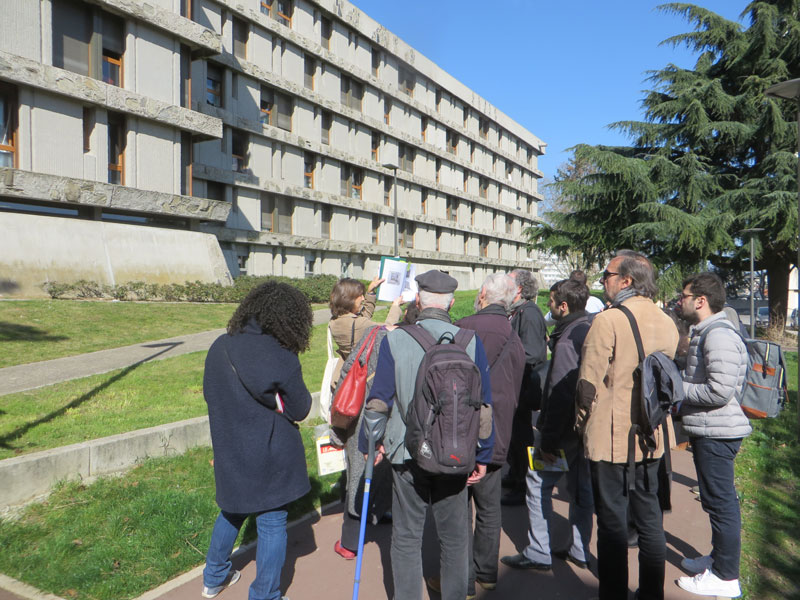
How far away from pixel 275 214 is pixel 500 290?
30.3 metres

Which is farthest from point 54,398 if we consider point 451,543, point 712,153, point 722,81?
point 722,81

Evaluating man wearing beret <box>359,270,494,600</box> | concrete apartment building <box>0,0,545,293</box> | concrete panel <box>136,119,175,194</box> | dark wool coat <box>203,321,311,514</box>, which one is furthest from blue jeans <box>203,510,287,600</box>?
concrete panel <box>136,119,175,194</box>

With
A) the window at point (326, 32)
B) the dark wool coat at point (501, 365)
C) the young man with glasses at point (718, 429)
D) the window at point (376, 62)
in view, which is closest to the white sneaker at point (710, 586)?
the young man with glasses at point (718, 429)

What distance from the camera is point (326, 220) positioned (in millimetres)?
36469

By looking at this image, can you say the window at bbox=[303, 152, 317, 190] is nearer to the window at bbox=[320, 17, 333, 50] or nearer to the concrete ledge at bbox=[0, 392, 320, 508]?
the window at bbox=[320, 17, 333, 50]

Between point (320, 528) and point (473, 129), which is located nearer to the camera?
point (320, 528)

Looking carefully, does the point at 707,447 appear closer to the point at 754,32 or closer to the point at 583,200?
the point at 583,200

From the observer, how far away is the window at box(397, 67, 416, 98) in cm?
4253

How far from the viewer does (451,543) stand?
2.98m

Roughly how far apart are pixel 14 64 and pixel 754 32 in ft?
80.9

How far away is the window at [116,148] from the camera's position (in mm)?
20078

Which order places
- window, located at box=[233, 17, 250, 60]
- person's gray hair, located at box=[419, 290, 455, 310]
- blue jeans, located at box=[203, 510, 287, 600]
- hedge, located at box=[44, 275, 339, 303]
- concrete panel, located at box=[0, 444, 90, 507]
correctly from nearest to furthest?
1. blue jeans, located at box=[203, 510, 287, 600]
2. person's gray hair, located at box=[419, 290, 455, 310]
3. concrete panel, located at box=[0, 444, 90, 507]
4. hedge, located at box=[44, 275, 339, 303]
5. window, located at box=[233, 17, 250, 60]

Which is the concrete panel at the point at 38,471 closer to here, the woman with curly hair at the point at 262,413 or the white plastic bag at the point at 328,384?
the white plastic bag at the point at 328,384

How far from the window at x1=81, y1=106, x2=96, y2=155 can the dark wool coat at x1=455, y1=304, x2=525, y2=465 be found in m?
20.0
